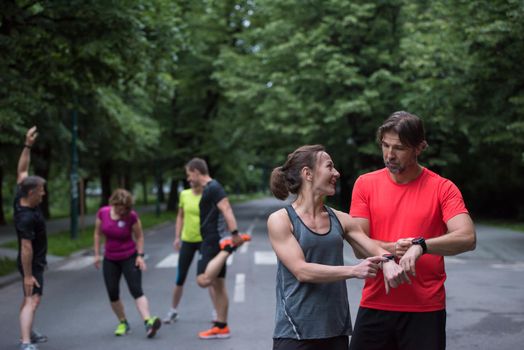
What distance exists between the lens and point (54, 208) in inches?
2103

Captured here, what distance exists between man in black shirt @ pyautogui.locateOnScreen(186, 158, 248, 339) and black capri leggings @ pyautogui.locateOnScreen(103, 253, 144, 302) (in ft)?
2.19

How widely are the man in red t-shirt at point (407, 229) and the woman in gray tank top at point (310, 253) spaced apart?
0.11m

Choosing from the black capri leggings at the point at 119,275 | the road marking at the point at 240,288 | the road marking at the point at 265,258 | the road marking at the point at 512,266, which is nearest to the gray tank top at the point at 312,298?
the black capri leggings at the point at 119,275

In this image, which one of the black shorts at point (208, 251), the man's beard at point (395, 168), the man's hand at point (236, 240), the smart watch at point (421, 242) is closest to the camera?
the smart watch at point (421, 242)

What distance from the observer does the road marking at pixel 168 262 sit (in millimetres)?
14758

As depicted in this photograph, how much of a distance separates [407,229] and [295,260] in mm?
583

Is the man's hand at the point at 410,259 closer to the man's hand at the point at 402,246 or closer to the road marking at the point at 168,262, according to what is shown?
the man's hand at the point at 402,246

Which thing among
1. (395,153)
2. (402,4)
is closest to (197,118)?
(402,4)

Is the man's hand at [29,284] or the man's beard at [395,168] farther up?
the man's beard at [395,168]

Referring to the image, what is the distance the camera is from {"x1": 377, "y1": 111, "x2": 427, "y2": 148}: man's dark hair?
339 centimetres

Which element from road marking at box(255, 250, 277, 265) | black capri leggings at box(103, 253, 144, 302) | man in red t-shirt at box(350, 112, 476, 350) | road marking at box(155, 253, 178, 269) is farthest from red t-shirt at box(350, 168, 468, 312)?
road marking at box(155, 253, 178, 269)

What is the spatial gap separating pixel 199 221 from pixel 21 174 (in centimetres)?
193

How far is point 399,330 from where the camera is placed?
3.47 meters

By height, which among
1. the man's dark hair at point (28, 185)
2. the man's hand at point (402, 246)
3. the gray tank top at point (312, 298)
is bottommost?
the gray tank top at point (312, 298)
